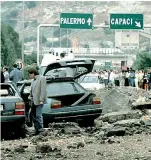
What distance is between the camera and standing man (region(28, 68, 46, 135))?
16.3 m

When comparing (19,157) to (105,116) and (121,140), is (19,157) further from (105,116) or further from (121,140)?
(105,116)

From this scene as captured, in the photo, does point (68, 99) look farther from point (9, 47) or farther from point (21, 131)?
point (9, 47)

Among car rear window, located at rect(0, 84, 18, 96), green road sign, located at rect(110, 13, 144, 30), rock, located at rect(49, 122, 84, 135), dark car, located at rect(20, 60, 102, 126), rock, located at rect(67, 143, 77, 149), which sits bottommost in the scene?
rock, located at rect(49, 122, 84, 135)

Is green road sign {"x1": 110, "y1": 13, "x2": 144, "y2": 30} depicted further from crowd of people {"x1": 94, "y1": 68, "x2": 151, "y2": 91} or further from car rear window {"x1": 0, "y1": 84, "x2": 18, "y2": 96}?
car rear window {"x1": 0, "y1": 84, "x2": 18, "y2": 96}

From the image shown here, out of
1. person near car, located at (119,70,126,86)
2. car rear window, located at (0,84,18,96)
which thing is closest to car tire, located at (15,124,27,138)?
car rear window, located at (0,84,18,96)

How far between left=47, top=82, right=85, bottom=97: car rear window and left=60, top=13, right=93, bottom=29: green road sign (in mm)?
30121

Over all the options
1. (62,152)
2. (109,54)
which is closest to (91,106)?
(62,152)

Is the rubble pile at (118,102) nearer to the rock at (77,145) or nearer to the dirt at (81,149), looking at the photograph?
the dirt at (81,149)

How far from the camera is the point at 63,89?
18.4 metres

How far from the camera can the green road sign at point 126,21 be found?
49.4 metres

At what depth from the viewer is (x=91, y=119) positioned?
60.4 ft

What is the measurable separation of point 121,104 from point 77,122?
7034mm

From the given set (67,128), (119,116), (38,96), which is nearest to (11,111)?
(38,96)

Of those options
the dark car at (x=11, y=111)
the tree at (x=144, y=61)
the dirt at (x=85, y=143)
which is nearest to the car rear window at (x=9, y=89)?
the dark car at (x=11, y=111)
